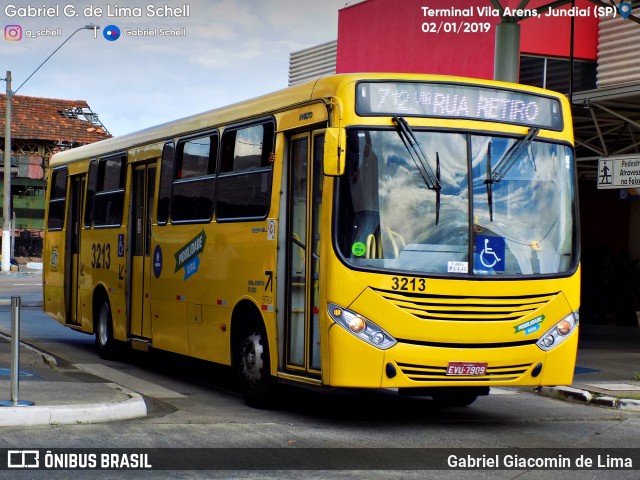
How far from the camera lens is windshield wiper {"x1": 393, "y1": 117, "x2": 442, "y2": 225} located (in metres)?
10.3

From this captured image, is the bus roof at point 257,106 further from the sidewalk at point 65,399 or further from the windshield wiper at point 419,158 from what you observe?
the sidewalk at point 65,399

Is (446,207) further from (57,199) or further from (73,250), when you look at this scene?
(57,199)

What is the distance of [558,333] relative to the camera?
35.2 feet

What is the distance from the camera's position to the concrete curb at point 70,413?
31.2 feet

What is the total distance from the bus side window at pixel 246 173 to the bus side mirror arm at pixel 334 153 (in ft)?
5.50

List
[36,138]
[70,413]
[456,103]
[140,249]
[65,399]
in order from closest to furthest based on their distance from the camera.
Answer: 1. [70,413]
2. [65,399]
3. [456,103]
4. [140,249]
5. [36,138]

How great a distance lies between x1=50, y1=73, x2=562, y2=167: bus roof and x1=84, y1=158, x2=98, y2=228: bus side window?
0.22m

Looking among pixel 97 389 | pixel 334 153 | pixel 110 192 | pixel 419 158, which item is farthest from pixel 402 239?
pixel 110 192

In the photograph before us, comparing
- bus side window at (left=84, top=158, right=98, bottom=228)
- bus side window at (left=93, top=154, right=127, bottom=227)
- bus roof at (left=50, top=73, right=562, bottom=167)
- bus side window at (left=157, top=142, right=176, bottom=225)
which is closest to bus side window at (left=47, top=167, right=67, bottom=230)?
bus side window at (left=84, top=158, right=98, bottom=228)

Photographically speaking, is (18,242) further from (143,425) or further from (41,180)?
(143,425)

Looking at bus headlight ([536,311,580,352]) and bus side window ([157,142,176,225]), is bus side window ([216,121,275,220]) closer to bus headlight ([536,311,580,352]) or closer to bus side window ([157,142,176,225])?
bus side window ([157,142,176,225])

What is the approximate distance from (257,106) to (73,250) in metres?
7.76

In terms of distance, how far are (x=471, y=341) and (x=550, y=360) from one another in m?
0.96

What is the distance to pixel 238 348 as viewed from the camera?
12289 mm
